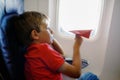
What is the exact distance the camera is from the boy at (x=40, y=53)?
92cm

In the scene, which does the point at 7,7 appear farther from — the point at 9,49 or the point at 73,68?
the point at 73,68

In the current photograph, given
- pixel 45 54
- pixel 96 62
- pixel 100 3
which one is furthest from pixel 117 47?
pixel 45 54

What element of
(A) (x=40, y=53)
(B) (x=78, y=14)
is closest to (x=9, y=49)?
(A) (x=40, y=53)

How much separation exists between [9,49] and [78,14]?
36.6 inches

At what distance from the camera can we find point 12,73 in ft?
3.06

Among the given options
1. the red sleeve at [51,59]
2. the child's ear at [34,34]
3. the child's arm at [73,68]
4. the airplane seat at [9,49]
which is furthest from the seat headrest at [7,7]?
the child's arm at [73,68]

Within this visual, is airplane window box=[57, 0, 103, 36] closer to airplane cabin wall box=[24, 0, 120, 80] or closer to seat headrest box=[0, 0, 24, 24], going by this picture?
airplane cabin wall box=[24, 0, 120, 80]

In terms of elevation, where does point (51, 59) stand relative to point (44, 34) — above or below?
below

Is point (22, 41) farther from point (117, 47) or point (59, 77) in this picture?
point (117, 47)

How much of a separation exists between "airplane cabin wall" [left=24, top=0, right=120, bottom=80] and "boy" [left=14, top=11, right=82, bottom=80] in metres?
0.52

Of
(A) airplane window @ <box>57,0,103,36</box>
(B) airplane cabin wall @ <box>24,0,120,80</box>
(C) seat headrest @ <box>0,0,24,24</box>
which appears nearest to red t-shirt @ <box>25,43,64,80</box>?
(C) seat headrest @ <box>0,0,24,24</box>

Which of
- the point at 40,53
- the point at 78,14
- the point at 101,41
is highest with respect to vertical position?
the point at 78,14

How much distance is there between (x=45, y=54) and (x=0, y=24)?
0.90ft

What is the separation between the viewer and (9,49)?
0.89 meters
